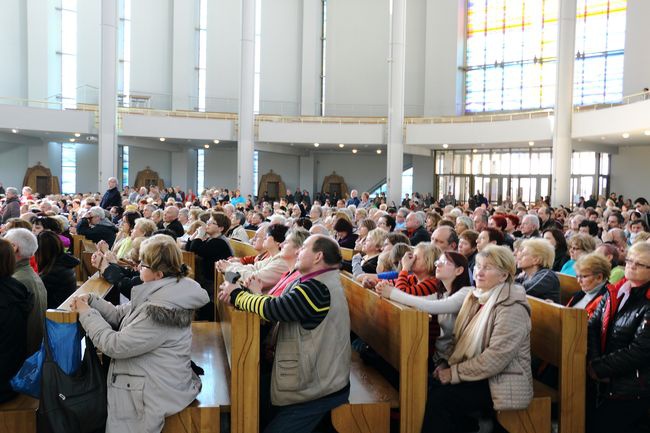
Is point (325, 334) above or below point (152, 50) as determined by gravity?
below

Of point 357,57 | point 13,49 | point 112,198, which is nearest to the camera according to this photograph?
point 112,198

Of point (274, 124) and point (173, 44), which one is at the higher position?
point (173, 44)

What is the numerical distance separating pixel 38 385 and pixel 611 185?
24319 millimetres

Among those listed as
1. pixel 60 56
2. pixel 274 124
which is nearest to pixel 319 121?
pixel 274 124

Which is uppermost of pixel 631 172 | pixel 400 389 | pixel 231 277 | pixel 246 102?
pixel 246 102

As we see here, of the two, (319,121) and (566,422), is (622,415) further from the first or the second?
(319,121)

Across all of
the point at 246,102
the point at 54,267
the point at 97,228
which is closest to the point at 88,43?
the point at 246,102

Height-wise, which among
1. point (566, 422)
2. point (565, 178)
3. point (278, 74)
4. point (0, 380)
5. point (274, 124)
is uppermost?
point (278, 74)

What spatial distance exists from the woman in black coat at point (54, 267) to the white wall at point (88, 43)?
23.5 metres

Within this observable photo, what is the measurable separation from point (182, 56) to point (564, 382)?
27.2m

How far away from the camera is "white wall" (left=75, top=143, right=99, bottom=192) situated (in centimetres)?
2811

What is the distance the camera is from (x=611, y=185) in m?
24.7

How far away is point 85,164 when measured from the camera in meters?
28.2

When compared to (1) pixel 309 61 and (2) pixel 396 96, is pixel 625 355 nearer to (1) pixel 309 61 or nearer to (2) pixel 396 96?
(2) pixel 396 96
